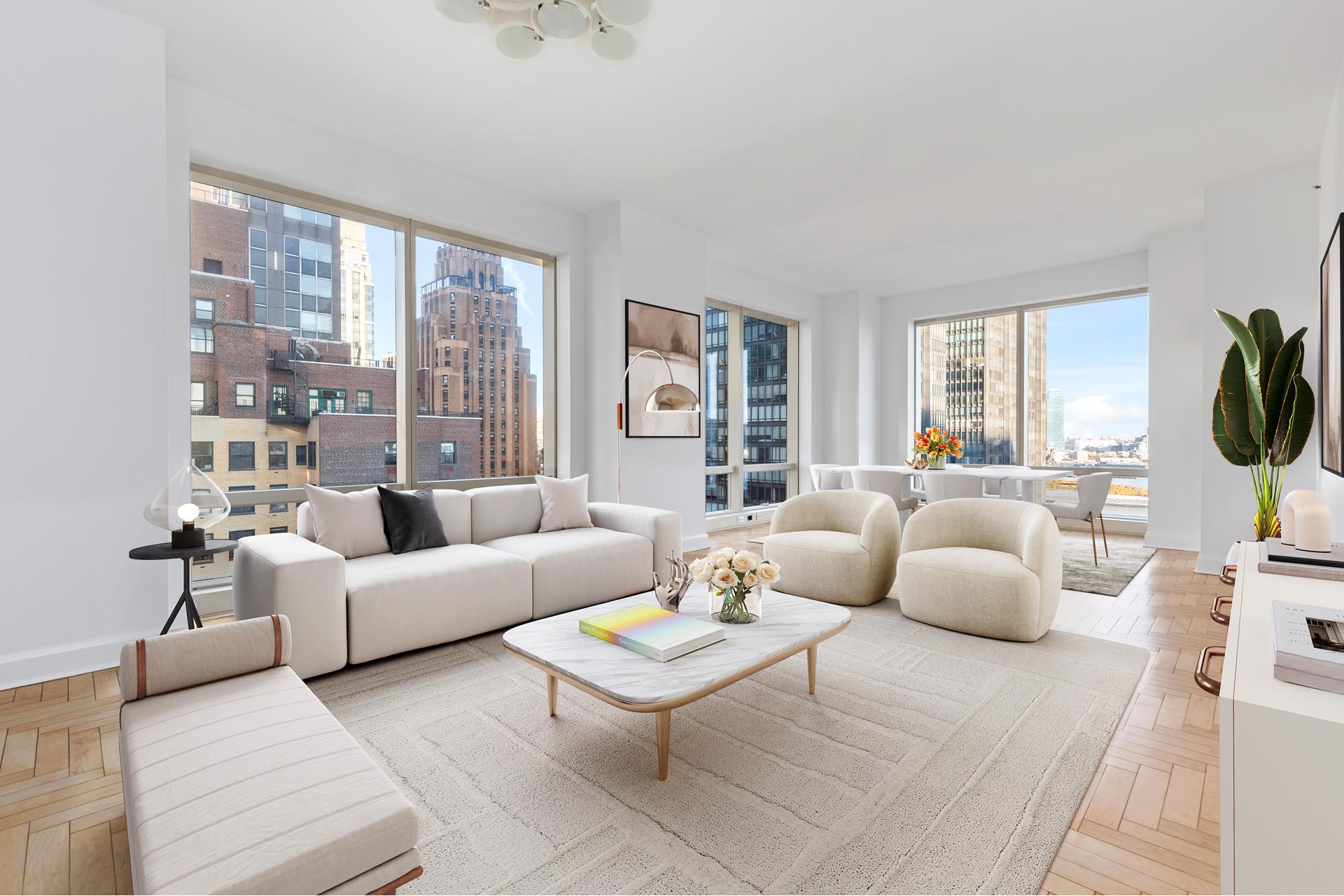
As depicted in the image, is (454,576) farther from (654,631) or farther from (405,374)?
(405,374)

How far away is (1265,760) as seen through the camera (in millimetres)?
985

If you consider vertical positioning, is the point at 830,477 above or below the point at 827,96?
below

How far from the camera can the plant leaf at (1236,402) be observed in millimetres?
3893

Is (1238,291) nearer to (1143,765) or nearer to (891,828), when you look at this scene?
(1143,765)

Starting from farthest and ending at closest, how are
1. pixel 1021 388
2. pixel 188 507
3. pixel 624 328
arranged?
pixel 1021 388
pixel 624 328
pixel 188 507

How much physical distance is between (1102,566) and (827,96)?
4.16m

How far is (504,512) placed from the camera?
4.02m

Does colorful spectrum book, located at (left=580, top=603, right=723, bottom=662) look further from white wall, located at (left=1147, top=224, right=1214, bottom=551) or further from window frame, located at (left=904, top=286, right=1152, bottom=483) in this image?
window frame, located at (left=904, top=286, right=1152, bottom=483)

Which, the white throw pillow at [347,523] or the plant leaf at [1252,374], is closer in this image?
the white throw pillow at [347,523]

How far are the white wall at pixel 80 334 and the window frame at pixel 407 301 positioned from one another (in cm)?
46

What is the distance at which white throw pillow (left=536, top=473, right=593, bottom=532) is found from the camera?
4.14 metres

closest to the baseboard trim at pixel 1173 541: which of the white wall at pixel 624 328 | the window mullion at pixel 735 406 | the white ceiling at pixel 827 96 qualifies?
the white ceiling at pixel 827 96

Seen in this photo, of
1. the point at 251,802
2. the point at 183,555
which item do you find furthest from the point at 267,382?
the point at 251,802

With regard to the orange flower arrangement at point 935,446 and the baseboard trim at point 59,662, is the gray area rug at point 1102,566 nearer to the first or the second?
the orange flower arrangement at point 935,446
